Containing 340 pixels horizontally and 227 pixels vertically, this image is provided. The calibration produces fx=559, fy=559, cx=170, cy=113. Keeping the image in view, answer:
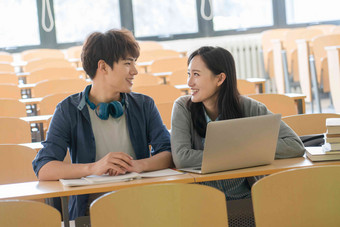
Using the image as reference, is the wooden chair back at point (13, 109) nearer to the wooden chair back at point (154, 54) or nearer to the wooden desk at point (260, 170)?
the wooden desk at point (260, 170)

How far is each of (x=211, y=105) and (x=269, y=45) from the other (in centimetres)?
663

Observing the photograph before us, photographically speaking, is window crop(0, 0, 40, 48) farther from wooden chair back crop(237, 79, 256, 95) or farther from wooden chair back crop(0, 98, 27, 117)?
wooden chair back crop(237, 79, 256, 95)

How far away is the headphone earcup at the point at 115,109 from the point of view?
8.13ft

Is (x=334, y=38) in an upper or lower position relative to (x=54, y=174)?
upper

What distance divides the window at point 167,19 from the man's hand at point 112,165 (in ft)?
25.7

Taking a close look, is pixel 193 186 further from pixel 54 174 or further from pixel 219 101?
pixel 219 101

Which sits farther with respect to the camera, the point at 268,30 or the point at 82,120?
the point at 268,30

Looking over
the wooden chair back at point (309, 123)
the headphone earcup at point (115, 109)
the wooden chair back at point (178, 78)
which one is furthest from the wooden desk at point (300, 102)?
the headphone earcup at point (115, 109)

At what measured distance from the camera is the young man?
7.95 feet

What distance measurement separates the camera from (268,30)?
9.66 metres

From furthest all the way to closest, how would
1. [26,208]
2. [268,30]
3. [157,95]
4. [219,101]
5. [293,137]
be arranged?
[268,30] → [157,95] → [219,101] → [293,137] → [26,208]

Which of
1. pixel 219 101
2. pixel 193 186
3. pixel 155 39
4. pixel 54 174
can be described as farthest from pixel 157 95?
pixel 155 39

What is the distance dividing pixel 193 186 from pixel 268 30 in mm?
8204

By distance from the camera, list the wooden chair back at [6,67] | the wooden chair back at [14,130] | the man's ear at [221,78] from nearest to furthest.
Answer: the man's ear at [221,78] < the wooden chair back at [14,130] < the wooden chair back at [6,67]
